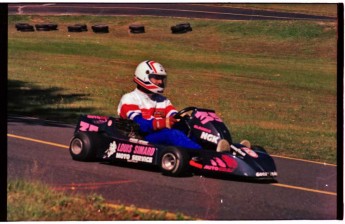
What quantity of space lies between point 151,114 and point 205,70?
18521mm

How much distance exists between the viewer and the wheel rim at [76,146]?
1335 cm

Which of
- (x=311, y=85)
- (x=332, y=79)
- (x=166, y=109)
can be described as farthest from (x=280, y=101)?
(x=166, y=109)

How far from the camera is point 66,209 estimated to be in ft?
31.8

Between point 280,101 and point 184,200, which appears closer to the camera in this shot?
point 184,200

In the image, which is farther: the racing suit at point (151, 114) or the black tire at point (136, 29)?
the black tire at point (136, 29)

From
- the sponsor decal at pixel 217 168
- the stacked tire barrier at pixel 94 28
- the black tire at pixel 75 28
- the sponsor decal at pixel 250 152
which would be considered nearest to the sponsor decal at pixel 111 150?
the sponsor decal at pixel 217 168

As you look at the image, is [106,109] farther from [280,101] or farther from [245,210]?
[245,210]

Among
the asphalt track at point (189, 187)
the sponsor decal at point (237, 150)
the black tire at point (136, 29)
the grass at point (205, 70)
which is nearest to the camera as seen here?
the asphalt track at point (189, 187)

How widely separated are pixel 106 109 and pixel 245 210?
1174cm

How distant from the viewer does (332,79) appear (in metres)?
32.4

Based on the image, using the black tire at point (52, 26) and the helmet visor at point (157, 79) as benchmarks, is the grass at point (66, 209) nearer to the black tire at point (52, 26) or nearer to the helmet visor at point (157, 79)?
the helmet visor at point (157, 79)

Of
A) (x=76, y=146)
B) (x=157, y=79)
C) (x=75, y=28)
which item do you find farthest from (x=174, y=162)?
(x=75, y=28)

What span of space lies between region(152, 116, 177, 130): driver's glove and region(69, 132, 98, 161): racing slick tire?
111 cm

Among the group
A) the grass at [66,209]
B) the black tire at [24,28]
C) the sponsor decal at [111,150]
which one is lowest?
the grass at [66,209]
